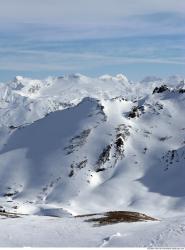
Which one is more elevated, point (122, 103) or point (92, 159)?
point (122, 103)

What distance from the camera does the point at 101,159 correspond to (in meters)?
158

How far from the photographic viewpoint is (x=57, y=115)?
7613 inches

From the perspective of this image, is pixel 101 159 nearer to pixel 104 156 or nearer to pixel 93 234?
pixel 104 156

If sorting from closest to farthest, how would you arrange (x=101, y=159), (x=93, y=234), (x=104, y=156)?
(x=93, y=234) → (x=101, y=159) → (x=104, y=156)

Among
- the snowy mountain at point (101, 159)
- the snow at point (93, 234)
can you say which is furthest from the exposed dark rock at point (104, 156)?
the snow at point (93, 234)

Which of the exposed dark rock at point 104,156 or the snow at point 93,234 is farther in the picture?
the exposed dark rock at point 104,156

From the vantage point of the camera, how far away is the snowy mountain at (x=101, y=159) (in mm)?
136875

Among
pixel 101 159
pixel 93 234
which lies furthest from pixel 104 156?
pixel 93 234

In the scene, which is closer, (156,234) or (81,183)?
(156,234)

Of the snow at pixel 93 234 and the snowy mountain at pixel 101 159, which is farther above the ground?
the snowy mountain at pixel 101 159

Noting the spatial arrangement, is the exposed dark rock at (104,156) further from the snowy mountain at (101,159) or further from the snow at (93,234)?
the snow at (93,234)

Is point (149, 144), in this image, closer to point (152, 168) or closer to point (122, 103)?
point (152, 168)

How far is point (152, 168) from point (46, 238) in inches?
4578

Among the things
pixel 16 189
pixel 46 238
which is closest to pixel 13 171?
pixel 16 189
